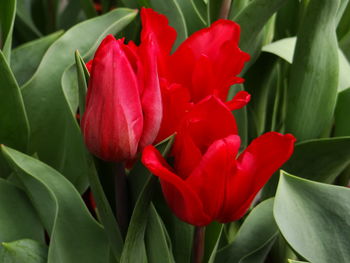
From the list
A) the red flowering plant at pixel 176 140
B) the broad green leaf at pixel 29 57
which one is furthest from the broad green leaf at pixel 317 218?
the broad green leaf at pixel 29 57

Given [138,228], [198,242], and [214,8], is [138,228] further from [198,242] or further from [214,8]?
[214,8]

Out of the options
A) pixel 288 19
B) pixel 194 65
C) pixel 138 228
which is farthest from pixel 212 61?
pixel 288 19

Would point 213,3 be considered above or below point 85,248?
above

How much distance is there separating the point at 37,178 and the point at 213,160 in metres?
0.17

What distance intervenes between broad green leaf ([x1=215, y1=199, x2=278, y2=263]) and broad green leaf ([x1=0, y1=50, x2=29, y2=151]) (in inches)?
8.1

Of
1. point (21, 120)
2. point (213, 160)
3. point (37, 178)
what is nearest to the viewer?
point (213, 160)

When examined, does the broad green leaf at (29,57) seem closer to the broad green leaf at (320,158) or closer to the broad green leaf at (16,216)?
the broad green leaf at (16,216)

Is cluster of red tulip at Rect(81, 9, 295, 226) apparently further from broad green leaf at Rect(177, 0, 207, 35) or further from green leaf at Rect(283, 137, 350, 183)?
broad green leaf at Rect(177, 0, 207, 35)

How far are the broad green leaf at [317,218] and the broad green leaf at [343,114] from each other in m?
0.20

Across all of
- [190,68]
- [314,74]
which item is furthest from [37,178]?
[314,74]

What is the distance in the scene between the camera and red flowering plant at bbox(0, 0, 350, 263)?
0.38 meters

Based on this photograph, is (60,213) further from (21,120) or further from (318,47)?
(318,47)

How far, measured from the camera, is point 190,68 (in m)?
0.42

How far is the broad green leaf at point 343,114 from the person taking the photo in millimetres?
625
